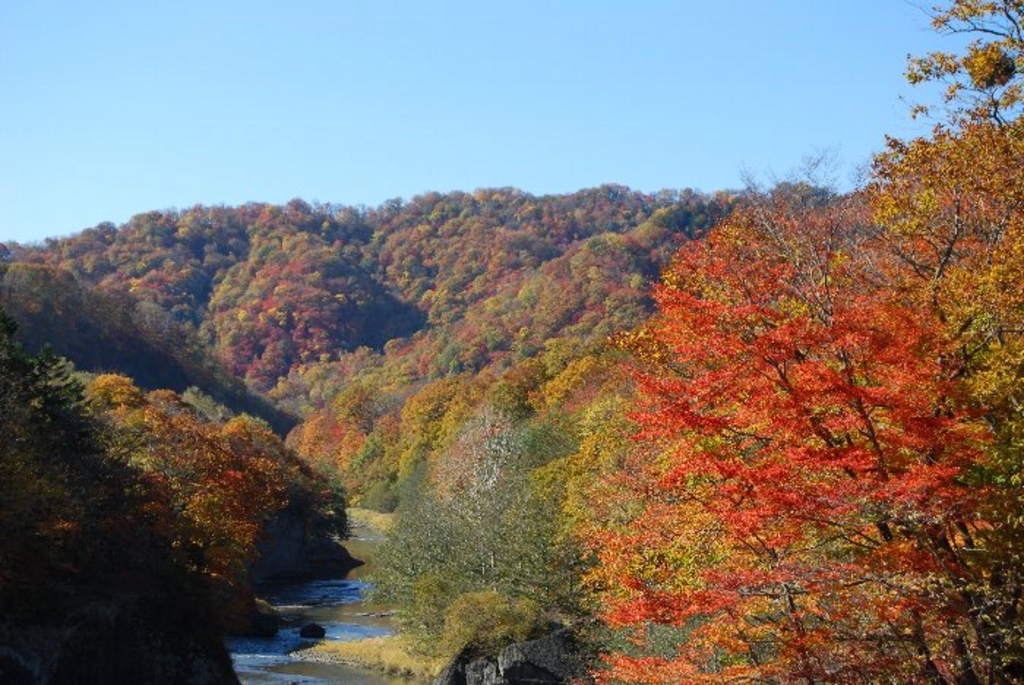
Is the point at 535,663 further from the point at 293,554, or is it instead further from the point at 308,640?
the point at 293,554

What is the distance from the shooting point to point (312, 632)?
174 ft

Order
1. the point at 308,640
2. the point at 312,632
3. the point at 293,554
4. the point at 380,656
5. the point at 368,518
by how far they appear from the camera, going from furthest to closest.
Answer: the point at 368,518, the point at 293,554, the point at 312,632, the point at 308,640, the point at 380,656

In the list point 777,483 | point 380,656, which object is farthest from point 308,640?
point 777,483

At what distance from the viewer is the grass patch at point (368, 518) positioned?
355ft

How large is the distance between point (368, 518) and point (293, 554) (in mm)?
35731

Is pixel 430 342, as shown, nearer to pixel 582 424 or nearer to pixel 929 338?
pixel 582 424

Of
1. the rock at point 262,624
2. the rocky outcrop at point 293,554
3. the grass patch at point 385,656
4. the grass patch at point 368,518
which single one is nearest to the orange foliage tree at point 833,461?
the grass patch at point 385,656

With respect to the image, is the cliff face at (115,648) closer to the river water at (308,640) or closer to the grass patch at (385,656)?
the river water at (308,640)

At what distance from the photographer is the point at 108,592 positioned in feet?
117

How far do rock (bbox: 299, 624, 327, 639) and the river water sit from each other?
37 cm

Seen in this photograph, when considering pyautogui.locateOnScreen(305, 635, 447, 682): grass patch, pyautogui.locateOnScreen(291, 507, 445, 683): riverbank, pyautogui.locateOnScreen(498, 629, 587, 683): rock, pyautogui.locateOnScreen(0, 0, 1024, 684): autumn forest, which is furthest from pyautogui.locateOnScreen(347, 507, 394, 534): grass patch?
pyautogui.locateOnScreen(498, 629, 587, 683): rock

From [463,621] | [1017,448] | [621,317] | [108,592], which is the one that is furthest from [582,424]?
Result: [621,317]

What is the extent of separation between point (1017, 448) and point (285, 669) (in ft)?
121

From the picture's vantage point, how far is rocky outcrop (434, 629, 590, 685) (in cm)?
3662
